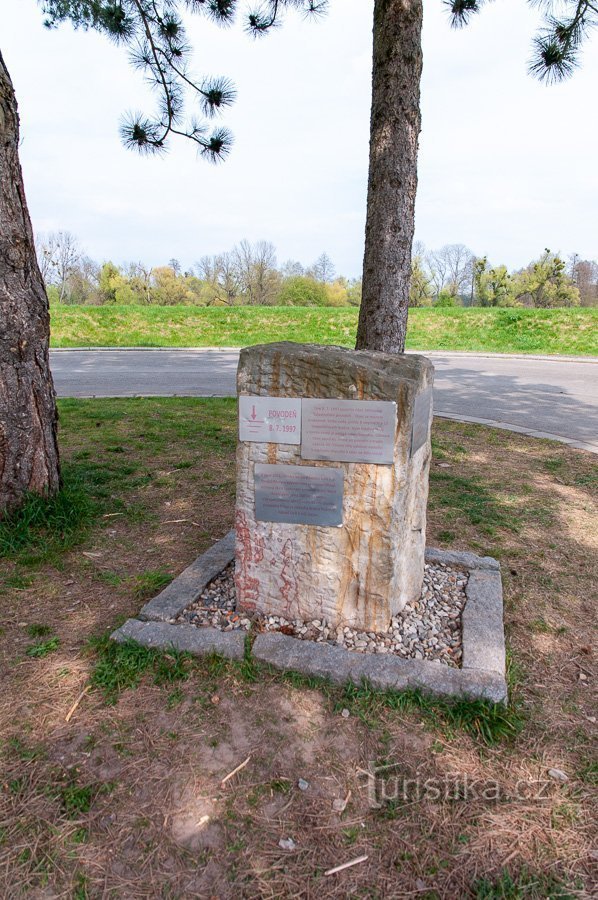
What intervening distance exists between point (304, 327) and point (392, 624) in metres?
21.0

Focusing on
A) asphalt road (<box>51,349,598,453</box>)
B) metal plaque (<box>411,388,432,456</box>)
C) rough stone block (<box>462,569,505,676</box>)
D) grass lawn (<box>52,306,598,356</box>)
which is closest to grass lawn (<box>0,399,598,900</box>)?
rough stone block (<box>462,569,505,676</box>)

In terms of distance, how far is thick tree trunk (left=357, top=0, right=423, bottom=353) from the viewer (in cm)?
438

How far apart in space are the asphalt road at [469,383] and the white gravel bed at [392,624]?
4.43 m

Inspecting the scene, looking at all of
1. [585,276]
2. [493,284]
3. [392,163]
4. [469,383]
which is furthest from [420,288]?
[392,163]

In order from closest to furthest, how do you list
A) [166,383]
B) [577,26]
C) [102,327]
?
[577,26] < [166,383] < [102,327]

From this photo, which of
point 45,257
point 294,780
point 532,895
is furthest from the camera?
point 45,257

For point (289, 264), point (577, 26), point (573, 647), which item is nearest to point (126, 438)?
point (573, 647)

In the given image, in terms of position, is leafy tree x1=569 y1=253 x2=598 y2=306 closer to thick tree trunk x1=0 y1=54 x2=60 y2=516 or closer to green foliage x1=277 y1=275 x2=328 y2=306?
green foliage x1=277 y1=275 x2=328 y2=306

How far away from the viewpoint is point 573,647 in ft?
8.87

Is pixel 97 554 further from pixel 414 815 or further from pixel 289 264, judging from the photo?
pixel 289 264

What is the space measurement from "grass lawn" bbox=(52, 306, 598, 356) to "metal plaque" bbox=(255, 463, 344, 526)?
17.5 meters

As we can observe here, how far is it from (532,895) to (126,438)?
19.4ft

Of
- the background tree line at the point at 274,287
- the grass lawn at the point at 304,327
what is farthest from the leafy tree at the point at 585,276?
the grass lawn at the point at 304,327

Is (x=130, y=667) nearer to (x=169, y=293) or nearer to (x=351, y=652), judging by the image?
(x=351, y=652)
